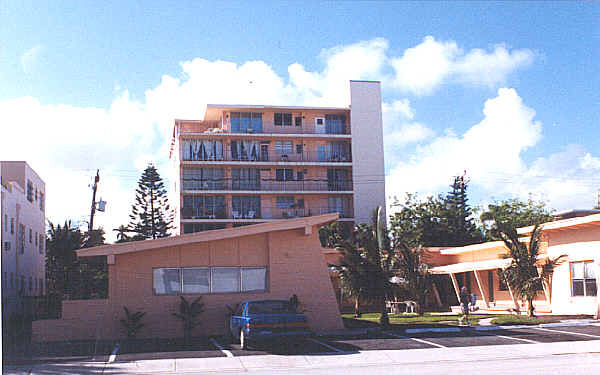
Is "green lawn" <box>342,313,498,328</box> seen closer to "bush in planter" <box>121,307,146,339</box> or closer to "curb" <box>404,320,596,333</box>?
"curb" <box>404,320,596,333</box>

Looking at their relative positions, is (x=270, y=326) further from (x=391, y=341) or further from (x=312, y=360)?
(x=391, y=341)

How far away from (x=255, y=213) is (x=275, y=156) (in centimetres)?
539

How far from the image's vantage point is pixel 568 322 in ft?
69.8

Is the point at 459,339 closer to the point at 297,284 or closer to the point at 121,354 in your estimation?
the point at 297,284

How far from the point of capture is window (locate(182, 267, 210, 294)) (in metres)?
21.1

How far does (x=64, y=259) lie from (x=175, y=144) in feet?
69.2

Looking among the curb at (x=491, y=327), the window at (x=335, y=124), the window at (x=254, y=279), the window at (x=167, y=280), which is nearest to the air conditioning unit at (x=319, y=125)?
the window at (x=335, y=124)

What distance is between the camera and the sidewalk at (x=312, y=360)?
1362 cm

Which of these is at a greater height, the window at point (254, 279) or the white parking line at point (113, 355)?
the window at point (254, 279)

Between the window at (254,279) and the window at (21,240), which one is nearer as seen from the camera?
the window at (254,279)

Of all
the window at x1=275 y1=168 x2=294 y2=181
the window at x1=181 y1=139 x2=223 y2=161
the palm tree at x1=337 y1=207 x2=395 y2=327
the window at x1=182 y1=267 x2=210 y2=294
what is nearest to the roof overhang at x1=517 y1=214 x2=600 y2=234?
the palm tree at x1=337 y1=207 x2=395 y2=327

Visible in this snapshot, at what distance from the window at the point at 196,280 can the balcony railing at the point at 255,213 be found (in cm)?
3387

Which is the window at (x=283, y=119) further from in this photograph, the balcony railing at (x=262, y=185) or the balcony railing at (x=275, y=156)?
the balcony railing at (x=262, y=185)

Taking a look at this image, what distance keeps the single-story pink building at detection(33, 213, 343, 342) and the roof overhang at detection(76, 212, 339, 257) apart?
0.03 m
